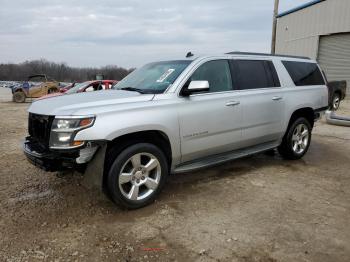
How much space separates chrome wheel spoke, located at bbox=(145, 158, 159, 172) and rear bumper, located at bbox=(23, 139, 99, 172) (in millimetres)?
671

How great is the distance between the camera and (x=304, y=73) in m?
6.02

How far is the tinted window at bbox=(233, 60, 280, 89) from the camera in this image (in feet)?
16.1

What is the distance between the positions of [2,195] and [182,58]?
3007 millimetres

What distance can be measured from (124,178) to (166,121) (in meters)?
0.81

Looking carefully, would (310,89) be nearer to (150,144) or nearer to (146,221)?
(150,144)

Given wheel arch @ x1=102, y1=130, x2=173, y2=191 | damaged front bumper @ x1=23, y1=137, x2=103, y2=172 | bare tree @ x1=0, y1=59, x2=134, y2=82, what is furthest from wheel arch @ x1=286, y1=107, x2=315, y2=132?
bare tree @ x1=0, y1=59, x2=134, y2=82

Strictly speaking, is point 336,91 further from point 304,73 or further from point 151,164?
point 151,164

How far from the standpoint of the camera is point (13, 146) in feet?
23.9

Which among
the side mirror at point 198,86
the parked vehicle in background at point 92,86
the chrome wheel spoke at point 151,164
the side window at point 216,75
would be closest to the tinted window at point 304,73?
the side window at point 216,75

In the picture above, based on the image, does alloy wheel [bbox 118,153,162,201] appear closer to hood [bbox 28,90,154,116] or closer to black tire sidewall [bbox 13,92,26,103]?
hood [bbox 28,90,154,116]

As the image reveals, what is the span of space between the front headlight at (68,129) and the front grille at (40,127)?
0.13m

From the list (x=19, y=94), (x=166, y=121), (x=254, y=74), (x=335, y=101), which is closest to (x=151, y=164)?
(x=166, y=121)

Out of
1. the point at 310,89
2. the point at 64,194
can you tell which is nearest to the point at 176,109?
the point at 64,194

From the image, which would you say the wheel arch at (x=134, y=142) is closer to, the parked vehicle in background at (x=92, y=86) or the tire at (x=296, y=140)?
the tire at (x=296, y=140)
